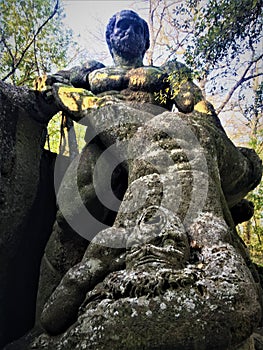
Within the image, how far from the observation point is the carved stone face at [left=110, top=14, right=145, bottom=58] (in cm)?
399

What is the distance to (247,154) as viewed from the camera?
11.3 ft

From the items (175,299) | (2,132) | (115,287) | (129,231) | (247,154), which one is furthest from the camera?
(247,154)

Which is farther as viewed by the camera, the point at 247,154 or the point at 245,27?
the point at 247,154

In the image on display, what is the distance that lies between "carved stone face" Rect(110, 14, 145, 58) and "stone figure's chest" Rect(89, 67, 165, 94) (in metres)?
0.26

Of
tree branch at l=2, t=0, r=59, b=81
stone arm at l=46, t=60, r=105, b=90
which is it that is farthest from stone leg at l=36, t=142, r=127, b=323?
tree branch at l=2, t=0, r=59, b=81

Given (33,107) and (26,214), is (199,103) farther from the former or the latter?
(26,214)

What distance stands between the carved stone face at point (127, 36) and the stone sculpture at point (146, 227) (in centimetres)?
1

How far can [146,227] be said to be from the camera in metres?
1.98

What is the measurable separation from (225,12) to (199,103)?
41.0 inches

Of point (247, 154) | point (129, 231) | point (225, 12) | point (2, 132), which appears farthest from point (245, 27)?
point (2, 132)

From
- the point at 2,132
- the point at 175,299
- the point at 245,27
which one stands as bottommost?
the point at 175,299

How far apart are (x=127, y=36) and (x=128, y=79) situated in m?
0.55

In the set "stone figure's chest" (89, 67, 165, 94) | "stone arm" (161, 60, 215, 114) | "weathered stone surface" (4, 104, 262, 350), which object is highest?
"stone figure's chest" (89, 67, 165, 94)

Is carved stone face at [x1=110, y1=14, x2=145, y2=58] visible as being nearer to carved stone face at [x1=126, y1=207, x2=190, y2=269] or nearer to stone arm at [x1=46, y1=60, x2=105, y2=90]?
stone arm at [x1=46, y1=60, x2=105, y2=90]
